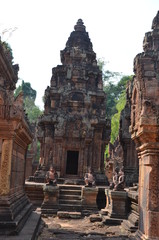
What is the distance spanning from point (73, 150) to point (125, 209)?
8343 millimetres

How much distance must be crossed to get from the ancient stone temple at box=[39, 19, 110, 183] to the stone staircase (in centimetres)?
323

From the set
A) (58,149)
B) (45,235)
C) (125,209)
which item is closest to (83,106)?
(58,149)

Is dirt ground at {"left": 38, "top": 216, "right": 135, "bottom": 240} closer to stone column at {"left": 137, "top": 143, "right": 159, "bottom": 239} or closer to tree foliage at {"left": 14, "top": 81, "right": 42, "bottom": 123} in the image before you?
stone column at {"left": 137, "top": 143, "right": 159, "bottom": 239}

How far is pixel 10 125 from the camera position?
554 cm

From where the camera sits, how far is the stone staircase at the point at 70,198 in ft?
41.9

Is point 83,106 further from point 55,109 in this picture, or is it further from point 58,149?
point 58,149

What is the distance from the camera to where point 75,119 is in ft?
58.4

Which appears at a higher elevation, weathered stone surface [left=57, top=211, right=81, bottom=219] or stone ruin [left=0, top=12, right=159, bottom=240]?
stone ruin [left=0, top=12, right=159, bottom=240]

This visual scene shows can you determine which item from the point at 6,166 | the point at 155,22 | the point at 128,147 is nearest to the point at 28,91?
the point at 155,22

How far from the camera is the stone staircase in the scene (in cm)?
1277

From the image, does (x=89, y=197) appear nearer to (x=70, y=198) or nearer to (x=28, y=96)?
(x=70, y=198)

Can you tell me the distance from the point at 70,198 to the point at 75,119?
5.61m

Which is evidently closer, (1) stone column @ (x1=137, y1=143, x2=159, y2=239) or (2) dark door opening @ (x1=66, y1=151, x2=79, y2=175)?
(1) stone column @ (x1=137, y1=143, x2=159, y2=239)

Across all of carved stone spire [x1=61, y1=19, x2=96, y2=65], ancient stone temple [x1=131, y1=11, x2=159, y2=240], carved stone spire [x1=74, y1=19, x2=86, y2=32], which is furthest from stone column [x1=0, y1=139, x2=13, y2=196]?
carved stone spire [x1=74, y1=19, x2=86, y2=32]
